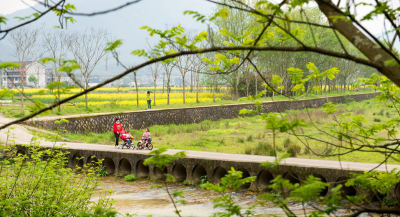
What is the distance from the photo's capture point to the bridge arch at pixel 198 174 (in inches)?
567

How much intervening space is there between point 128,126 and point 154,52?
2455 cm

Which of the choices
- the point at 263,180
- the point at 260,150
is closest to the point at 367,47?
the point at 263,180

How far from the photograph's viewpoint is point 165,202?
12.1 m

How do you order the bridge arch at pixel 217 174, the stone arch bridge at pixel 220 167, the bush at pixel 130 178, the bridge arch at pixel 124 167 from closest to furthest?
the stone arch bridge at pixel 220 167
the bridge arch at pixel 217 174
the bush at pixel 130 178
the bridge arch at pixel 124 167

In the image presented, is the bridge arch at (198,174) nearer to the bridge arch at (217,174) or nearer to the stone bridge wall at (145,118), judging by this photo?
the bridge arch at (217,174)

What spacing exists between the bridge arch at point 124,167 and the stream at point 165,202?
5.25ft

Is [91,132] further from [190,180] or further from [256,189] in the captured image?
[256,189]

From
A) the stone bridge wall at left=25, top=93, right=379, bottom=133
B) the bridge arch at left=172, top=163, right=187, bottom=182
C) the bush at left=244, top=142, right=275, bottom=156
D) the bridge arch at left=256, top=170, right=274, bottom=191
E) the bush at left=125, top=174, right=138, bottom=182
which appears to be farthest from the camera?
the stone bridge wall at left=25, top=93, right=379, bottom=133

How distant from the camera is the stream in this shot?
10.6 meters

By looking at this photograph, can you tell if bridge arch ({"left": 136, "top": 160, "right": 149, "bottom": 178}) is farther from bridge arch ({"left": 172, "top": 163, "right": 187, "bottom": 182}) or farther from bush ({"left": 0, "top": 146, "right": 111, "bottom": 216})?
bush ({"left": 0, "top": 146, "right": 111, "bottom": 216})

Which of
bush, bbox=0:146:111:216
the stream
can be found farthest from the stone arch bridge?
bush, bbox=0:146:111:216

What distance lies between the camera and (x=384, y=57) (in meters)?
2.42

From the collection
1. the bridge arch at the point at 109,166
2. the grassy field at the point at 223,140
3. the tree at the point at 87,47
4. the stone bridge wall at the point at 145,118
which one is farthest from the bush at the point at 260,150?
the tree at the point at 87,47

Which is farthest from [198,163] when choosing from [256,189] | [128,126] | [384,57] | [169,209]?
[128,126]
